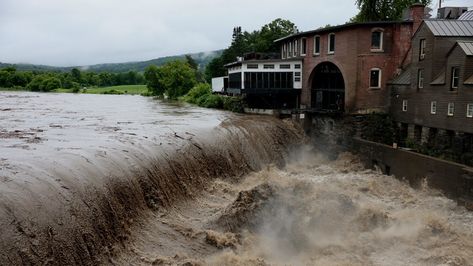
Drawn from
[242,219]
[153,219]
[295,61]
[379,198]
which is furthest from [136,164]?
[295,61]

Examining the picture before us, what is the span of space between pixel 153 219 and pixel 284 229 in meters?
4.70

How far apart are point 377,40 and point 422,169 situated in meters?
13.1

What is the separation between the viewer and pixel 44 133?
23984 mm

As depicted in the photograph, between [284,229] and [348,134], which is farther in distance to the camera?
[348,134]

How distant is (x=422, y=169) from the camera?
76.8 feet

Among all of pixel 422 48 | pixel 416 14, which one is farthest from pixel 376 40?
pixel 422 48

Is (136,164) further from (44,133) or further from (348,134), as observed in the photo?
(348,134)

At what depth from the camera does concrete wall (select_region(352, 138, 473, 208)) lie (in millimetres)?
20438

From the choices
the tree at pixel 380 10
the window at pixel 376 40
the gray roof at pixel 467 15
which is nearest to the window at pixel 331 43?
the window at pixel 376 40

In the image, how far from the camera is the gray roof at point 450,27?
86.0ft

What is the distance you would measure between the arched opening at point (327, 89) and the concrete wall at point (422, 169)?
6.59 meters

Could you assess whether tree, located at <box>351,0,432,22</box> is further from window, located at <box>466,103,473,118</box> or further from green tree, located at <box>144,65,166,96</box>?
green tree, located at <box>144,65,166,96</box>

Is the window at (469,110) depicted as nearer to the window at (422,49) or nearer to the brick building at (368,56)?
the window at (422,49)

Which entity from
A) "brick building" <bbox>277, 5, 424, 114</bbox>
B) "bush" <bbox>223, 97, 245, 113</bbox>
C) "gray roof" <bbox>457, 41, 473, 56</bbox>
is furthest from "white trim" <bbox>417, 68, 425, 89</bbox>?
"bush" <bbox>223, 97, 245, 113</bbox>
